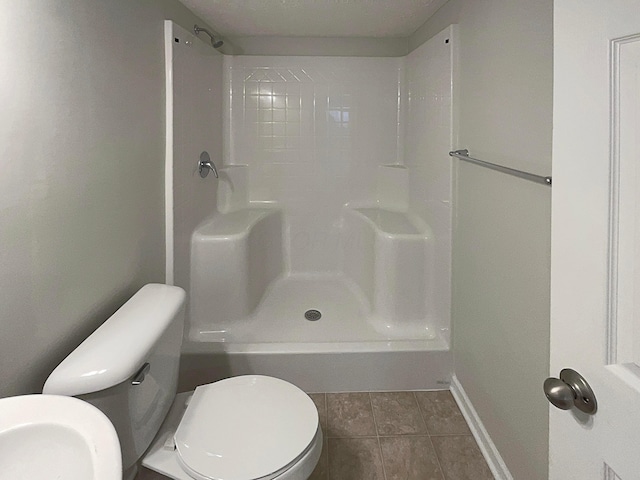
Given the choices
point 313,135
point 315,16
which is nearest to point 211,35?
point 315,16

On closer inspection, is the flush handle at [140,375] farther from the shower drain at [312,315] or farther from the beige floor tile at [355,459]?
the shower drain at [312,315]

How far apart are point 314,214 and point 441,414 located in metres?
1.59

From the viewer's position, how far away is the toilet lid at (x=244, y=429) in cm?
121

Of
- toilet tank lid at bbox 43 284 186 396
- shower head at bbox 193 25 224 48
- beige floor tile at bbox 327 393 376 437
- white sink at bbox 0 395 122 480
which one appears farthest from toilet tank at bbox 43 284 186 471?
shower head at bbox 193 25 224 48

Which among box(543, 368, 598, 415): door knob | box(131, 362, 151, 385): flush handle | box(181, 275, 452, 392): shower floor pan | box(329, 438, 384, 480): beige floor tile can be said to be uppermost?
box(543, 368, 598, 415): door knob

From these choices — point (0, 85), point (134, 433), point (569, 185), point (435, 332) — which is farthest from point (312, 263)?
point (569, 185)

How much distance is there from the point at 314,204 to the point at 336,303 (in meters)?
0.74

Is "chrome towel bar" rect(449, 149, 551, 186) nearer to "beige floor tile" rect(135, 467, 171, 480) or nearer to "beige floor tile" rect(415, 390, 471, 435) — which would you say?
"beige floor tile" rect(415, 390, 471, 435)

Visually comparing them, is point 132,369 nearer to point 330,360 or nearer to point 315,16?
point 330,360

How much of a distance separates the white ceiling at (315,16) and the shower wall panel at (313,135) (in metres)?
0.20

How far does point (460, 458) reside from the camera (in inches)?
71.2

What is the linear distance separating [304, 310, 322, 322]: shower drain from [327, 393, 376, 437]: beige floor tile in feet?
1.65

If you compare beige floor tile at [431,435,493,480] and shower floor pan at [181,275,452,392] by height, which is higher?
shower floor pan at [181,275,452,392]

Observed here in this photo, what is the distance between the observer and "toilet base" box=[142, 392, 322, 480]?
124cm
